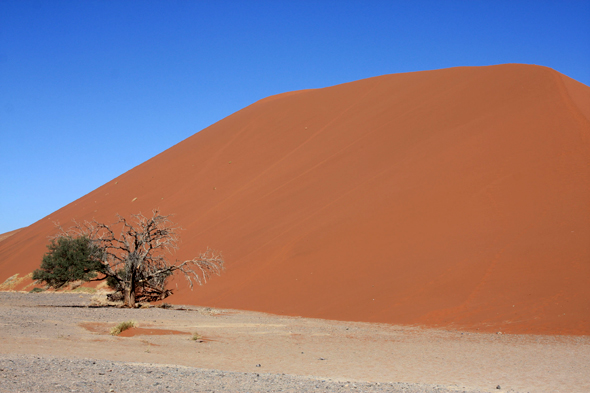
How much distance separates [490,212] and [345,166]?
1016 cm

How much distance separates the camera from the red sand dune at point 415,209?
1507 centimetres

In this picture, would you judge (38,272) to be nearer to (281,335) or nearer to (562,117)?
(281,335)

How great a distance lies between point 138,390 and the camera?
5.66 m

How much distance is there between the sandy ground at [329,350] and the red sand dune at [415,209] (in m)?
2.24

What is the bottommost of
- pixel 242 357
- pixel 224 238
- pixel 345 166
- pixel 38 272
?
pixel 242 357

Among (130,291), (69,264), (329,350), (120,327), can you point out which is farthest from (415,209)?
(69,264)

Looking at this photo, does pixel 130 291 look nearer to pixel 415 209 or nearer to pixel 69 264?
pixel 69 264

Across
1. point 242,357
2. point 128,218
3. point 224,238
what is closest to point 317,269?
point 224,238

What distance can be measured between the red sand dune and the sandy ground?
2243 mm

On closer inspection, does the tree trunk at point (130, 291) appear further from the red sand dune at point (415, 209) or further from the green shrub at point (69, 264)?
the red sand dune at point (415, 209)

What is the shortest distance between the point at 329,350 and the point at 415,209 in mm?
10743

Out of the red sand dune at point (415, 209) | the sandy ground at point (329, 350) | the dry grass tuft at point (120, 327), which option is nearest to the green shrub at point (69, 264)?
the sandy ground at point (329, 350)

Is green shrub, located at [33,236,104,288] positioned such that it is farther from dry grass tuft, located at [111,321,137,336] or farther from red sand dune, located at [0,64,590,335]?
dry grass tuft, located at [111,321,137,336]

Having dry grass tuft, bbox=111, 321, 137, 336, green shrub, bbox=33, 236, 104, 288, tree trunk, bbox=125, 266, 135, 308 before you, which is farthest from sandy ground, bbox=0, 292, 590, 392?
green shrub, bbox=33, 236, 104, 288
